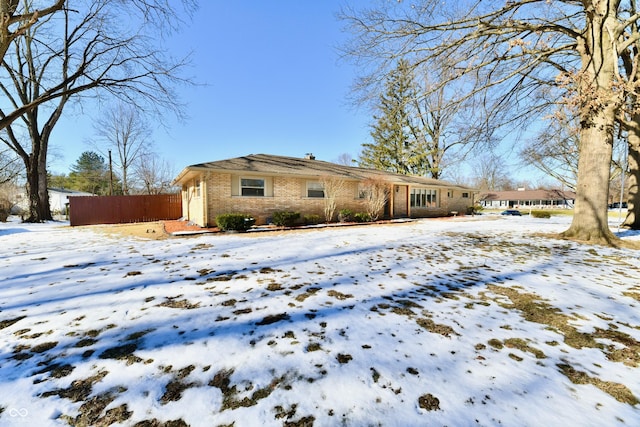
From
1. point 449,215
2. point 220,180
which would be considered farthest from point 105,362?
point 449,215

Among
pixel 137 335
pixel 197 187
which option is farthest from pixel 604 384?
pixel 197 187

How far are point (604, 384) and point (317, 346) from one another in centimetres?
224

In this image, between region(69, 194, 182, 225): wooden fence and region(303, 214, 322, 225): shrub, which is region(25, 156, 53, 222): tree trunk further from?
region(303, 214, 322, 225): shrub

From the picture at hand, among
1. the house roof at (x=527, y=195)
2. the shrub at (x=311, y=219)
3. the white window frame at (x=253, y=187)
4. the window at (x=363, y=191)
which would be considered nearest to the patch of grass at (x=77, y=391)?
the white window frame at (x=253, y=187)

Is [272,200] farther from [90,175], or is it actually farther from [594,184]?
[90,175]

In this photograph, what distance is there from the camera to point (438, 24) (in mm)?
7031

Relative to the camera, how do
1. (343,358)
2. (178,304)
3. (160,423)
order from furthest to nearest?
1. (178,304)
2. (343,358)
3. (160,423)

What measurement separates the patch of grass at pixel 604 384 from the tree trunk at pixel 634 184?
13475 mm

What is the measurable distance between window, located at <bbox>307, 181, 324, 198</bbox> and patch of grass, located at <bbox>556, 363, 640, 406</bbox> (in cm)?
1200

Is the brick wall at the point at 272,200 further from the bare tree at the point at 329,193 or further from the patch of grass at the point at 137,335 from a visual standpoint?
the patch of grass at the point at 137,335

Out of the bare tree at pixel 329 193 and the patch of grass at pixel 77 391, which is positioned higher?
the bare tree at pixel 329 193

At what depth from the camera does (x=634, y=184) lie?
1038cm

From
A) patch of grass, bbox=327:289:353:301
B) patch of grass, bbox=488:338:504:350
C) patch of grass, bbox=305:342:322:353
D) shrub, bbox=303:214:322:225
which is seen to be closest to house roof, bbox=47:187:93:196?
shrub, bbox=303:214:322:225

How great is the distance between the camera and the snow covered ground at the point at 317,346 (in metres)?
1.63
